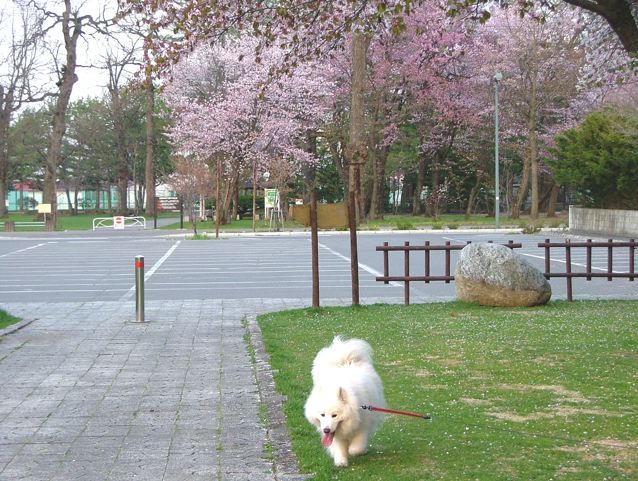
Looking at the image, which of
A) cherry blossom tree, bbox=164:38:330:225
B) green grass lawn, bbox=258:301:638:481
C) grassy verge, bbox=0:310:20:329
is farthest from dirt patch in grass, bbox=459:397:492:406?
cherry blossom tree, bbox=164:38:330:225

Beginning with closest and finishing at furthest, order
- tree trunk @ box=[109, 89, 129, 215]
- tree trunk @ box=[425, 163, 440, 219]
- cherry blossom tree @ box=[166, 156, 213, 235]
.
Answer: cherry blossom tree @ box=[166, 156, 213, 235] < tree trunk @ box=[425, 163, 440, 219] < tree trunk @ box=[109, 89, 129, 215]

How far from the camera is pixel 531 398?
7.70m

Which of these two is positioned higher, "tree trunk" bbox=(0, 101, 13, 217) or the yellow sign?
"tree trunk" bbox=(0, 101, 13, 217)

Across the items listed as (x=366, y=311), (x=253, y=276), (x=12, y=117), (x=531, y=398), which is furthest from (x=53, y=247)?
(x=12, y=117)

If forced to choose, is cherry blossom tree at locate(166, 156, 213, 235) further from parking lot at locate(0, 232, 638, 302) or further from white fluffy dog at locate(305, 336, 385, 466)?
white fluffy dog at locate(305, 336, 385, 466)

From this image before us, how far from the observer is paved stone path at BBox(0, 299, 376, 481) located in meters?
6.08

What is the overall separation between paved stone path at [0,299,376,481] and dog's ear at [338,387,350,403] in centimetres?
67

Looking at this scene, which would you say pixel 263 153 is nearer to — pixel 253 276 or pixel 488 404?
pixel 253 276

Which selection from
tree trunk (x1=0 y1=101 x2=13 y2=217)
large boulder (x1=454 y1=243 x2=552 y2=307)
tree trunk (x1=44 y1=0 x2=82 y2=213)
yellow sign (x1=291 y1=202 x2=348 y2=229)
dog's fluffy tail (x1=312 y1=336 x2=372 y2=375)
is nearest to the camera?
dog's fluffy tail (x1=312 y1=336 x2=372 y2=375)

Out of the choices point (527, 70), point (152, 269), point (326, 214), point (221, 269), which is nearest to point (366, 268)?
point (221, 269)

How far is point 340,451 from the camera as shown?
227 inches

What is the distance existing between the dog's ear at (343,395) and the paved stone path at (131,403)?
0.67m

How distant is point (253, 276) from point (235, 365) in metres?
12.6

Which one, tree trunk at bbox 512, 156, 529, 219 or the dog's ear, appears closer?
the dog's ear
